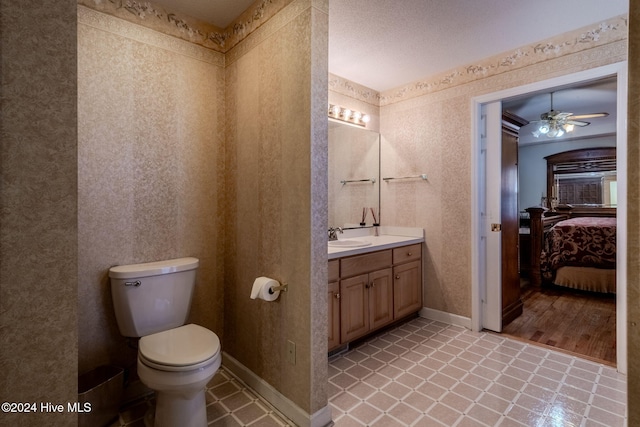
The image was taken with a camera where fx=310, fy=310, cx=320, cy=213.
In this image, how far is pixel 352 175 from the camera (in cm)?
324

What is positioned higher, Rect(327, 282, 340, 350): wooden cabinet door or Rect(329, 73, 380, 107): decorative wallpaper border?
Rect(329, 73, 380, 107): decorative wallpaper border

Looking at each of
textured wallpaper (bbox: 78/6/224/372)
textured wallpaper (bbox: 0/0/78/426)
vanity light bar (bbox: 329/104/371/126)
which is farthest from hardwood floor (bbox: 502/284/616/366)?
textured wallpaper (bbox: 0/0/78/426)

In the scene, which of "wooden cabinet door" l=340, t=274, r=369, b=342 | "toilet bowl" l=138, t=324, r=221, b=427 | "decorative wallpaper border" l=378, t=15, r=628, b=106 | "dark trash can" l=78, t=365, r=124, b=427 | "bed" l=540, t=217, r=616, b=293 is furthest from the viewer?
"bed" l=540, t=217, r=616, b=293

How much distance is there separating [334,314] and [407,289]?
1.02m

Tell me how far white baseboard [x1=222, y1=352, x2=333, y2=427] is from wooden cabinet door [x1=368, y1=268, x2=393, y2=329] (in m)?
0.98

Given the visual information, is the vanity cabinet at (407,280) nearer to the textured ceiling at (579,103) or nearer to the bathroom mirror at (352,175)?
the bathroom mirror at (352,175)

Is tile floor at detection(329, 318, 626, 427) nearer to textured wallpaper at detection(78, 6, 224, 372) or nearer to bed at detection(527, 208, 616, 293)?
textured wallpaper at detection(78, 6, 224, 372)

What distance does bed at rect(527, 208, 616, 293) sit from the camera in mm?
3763

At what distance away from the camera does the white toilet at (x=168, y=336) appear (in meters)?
1.41

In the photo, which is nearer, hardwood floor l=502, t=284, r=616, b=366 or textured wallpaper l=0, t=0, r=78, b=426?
textured wallpaper l=0, t=0, r=78, b=426

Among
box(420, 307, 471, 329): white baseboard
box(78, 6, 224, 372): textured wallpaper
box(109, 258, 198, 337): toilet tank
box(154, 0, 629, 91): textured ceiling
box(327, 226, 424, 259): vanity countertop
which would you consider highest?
box(154, 0, 629, 91): textured ceiling

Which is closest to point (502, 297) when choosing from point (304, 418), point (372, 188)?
point (372, 188)

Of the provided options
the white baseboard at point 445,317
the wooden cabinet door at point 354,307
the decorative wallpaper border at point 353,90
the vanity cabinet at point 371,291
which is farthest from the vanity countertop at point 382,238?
the decorative wallpaper border at point 353,90

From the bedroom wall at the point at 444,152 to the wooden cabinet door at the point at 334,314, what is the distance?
1.33 meters
